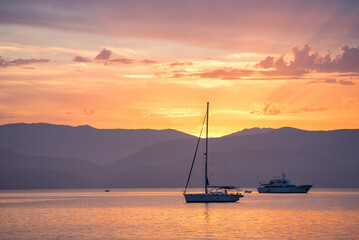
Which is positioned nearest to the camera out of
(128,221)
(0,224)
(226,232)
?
(226,232)

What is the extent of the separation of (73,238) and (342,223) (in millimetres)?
42443

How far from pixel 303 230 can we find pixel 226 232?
10743 millimetres

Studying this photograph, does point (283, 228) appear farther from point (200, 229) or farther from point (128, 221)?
point (128, 221)

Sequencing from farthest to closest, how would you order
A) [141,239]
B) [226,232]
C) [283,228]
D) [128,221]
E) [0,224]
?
[128,221]
[0,224]
[283,228]
[226,232]
[141,239]

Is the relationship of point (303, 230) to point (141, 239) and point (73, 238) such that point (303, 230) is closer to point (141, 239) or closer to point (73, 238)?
point (141, 239)

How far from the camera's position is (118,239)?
206ft

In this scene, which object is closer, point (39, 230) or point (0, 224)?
point (39, 230)

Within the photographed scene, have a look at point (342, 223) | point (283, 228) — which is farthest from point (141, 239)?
point (342, 223)

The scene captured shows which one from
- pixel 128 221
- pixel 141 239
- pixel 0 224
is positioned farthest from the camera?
pixel 128 221

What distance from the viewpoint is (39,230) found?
240 ft

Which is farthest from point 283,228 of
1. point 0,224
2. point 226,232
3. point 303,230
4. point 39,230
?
point 0,224

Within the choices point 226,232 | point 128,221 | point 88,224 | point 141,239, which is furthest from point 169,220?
point 141,239

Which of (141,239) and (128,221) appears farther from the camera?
(128,221)

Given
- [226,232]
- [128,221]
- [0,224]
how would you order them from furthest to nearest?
[128,221], [0,224], [226,232]
